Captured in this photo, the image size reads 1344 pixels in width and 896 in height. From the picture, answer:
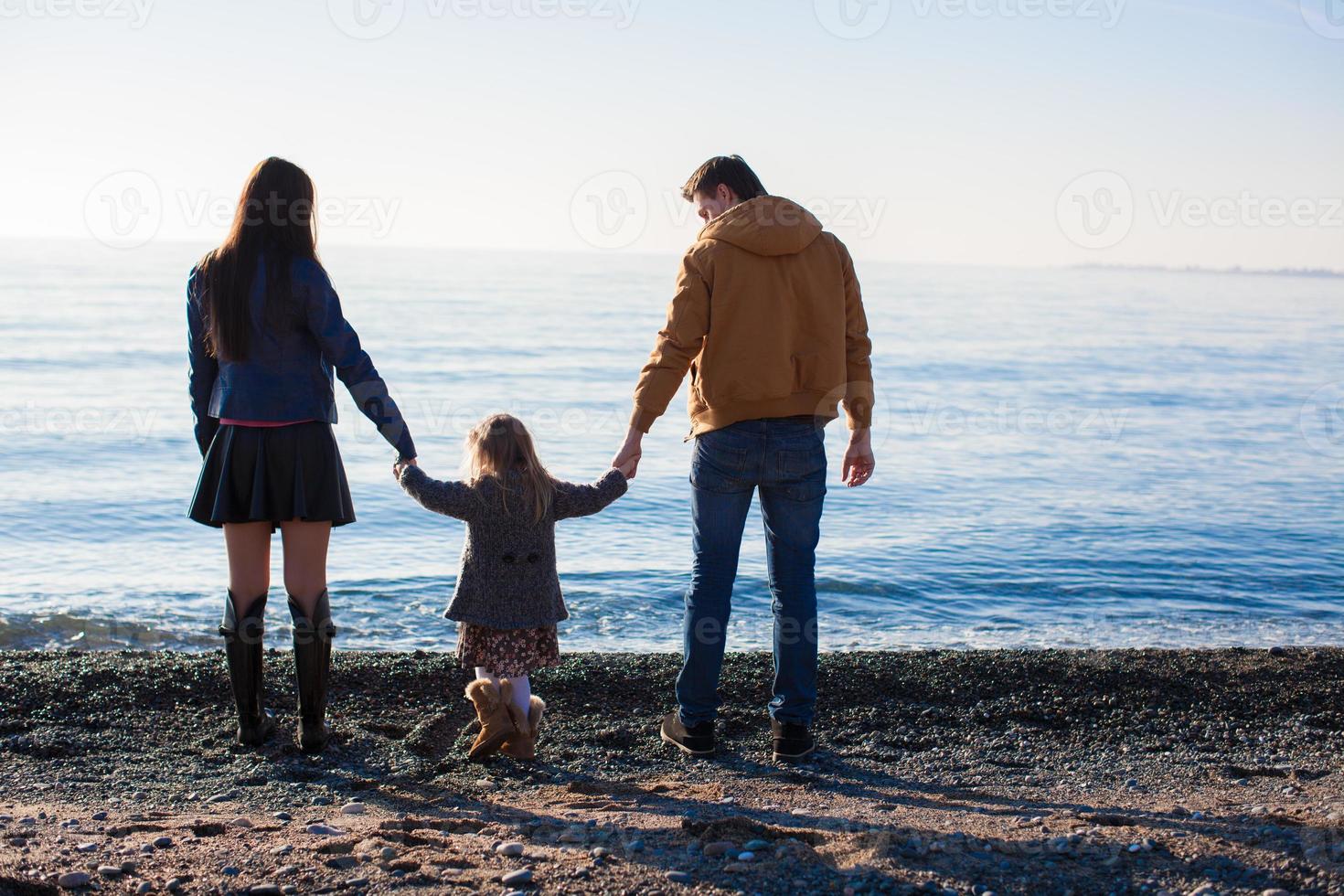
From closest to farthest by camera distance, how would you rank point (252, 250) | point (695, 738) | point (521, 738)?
point (252, 250), point (521, 738), point (695, 738)

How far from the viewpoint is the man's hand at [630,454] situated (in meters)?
3.79

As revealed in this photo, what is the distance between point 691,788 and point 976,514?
8409 millimetres

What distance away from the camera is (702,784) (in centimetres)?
375

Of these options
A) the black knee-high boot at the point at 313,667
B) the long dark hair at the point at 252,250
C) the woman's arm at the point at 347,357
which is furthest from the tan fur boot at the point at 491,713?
the long dark hair at the point at 252,250

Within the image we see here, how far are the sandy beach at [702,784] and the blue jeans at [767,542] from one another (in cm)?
32

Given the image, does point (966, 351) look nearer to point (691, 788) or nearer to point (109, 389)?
point (109, 389)

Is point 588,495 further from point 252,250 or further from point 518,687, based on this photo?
point 252,250

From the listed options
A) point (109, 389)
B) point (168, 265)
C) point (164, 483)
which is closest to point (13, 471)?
point (164, 483)

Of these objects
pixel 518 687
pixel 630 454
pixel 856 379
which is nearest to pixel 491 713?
pixel 518 687

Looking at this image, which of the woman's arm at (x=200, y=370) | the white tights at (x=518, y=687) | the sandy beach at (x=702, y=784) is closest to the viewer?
the sandy beach at (x=702, y=784)

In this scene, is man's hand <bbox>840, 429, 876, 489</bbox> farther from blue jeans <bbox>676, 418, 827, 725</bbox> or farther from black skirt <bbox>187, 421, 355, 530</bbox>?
black skirt <bbox>187, 421, 355, 530</bbox>

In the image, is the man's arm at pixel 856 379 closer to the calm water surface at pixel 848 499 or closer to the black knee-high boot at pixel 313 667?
the black knee-high boot at pixel 313 667

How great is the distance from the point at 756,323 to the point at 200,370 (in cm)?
186

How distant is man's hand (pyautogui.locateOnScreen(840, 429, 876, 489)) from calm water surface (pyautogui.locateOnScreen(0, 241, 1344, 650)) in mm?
2954
